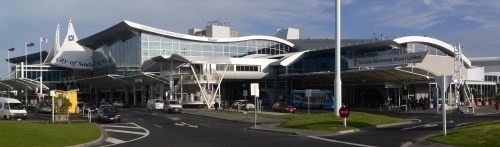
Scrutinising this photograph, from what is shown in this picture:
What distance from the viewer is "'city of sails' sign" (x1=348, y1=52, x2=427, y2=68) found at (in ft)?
196

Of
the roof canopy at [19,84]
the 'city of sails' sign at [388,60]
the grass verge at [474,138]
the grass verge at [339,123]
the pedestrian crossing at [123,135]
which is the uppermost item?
the 'city of sails' sign at [388,60]

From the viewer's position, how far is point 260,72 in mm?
87000

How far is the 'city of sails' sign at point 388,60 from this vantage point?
59713 millimetres

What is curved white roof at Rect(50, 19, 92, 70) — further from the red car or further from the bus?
the red car

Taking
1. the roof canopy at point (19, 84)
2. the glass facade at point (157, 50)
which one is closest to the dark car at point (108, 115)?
the roof canopy at point (19, 84)

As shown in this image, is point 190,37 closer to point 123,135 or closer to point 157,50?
point 157,50

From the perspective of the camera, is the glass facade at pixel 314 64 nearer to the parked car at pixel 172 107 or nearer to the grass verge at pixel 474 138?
the parked car at pixel 172 107

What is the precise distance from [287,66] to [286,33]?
110 feet

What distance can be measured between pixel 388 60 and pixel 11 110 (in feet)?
131

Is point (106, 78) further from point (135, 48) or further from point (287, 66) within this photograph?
point (287, 66)

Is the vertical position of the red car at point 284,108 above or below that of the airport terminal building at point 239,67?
below

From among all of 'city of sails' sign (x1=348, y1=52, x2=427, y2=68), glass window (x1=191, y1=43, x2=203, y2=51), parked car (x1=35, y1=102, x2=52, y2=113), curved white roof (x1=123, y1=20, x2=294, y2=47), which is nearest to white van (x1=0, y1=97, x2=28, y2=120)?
parked car (x1=35, y1=102, x2=52, y2=113)

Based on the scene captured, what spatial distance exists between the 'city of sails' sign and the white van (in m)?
38.4

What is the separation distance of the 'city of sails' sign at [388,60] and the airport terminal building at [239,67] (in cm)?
12
